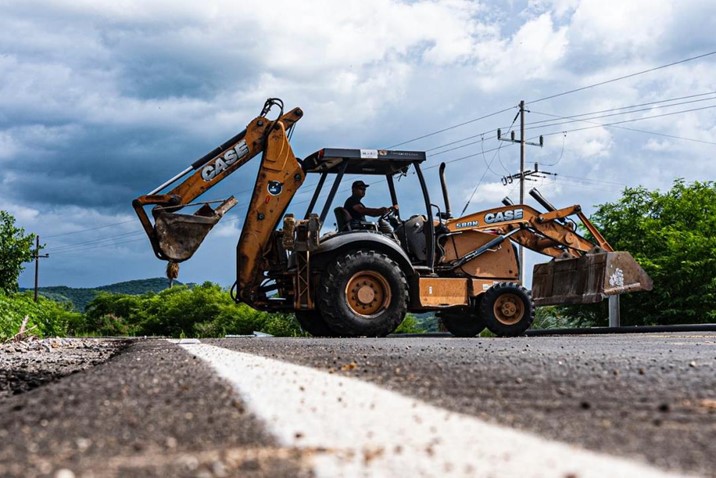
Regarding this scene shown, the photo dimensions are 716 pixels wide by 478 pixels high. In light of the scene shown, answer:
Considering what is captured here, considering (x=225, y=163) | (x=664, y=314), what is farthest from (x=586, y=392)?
(x=664, y=314)

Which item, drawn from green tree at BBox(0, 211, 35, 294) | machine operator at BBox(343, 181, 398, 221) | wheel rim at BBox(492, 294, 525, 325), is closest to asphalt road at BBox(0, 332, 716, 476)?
machine operator at BBox(343, 181, 398, 221)

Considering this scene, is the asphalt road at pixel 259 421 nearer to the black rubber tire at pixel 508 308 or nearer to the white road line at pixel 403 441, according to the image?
the white road line at pixel 403 441

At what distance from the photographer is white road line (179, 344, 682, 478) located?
60.4 inches

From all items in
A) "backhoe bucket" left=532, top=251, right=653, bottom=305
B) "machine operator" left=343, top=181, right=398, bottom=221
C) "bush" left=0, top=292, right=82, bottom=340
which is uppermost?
"machine operator" left=343, top=181, right=398, bottom=221

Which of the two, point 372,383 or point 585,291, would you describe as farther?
point 585,291

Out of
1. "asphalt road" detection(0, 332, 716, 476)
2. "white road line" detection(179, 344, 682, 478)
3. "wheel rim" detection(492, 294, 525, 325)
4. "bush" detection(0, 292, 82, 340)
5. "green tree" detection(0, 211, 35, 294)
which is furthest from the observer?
"green tree" detection(0, 211, 35, 294)

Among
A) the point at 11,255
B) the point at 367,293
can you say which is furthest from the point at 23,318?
the point at 11,255

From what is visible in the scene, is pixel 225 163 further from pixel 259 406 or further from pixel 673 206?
pixel 673 206

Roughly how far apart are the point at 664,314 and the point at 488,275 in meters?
13.4

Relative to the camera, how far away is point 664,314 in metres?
24.0

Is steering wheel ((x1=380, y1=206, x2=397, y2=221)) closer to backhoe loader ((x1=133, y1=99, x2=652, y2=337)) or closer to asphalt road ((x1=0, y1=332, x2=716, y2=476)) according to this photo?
backhoe loader ((x1=133, y1=99, x2=652, y2=337))

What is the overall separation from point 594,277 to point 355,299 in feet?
Answer: 19.6

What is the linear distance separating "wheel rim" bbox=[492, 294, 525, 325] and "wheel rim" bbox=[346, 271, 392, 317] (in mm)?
2372

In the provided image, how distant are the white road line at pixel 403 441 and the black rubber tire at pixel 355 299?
7994 mm
